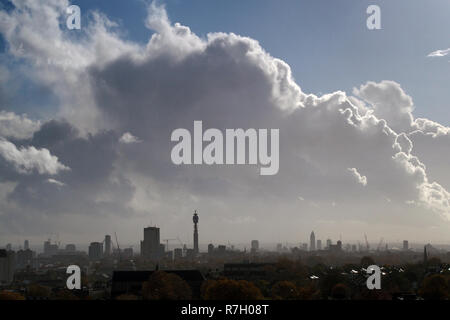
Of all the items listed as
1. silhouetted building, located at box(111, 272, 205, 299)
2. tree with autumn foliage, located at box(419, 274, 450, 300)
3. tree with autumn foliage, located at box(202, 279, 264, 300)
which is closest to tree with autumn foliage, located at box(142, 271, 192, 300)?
silhouetted building, located at box(111, 272, 205, 299)

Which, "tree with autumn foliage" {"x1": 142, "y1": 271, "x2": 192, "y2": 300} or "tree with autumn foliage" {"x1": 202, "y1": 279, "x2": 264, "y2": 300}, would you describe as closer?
"tree with autumn foliage" {"x1": 202, "y1": 279, "x2": 264, "y2": 300}

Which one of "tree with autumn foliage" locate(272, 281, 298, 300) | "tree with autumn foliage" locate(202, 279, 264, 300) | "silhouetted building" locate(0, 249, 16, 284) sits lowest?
"silhouetted building" locate(0, 249, 16, 284)

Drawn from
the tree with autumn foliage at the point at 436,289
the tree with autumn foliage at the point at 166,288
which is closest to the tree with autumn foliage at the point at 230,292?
the tree with autumn foliage at the point at 166,288

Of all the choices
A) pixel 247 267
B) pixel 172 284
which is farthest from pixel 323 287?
pixel 247 267

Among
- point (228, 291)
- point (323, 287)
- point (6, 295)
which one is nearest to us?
point (228, 291)

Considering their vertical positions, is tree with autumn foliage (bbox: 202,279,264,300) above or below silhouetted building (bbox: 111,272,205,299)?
above

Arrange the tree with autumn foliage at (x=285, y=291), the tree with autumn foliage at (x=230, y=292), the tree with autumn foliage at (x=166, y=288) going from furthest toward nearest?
the tree with autumn foliage at (x=285, y=291) < the tree with autumn foliage at (x=166, y=288) < the tree with autumn foliage at (x=230, y=292)

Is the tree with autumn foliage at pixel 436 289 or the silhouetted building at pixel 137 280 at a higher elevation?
the tree with autumn foliage at pixel 436 289

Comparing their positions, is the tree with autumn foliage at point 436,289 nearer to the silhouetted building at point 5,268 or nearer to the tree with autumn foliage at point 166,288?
the tree with autumn foliage at point 166,288

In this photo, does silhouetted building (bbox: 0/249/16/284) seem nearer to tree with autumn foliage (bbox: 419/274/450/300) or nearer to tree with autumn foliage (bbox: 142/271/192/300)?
tree with autumn foliage (bbox: 142/271/192/300)
